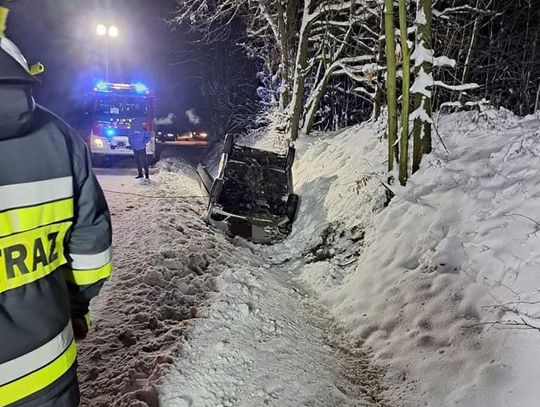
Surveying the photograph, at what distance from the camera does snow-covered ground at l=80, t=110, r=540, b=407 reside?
356 cm

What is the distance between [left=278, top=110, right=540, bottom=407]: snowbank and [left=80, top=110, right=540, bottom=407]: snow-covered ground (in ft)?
0.06

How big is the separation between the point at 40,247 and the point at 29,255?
0.19 feet

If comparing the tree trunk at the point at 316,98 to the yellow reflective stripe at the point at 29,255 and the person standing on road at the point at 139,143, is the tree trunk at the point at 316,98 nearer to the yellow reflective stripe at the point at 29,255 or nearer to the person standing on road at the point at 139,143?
the person standing on road at the point at 139,143

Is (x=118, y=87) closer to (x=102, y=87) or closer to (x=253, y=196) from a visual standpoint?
(x=102, y=87)

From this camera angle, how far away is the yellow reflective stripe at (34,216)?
1.46 meters

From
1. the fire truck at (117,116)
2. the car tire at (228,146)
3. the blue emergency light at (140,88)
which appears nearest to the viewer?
the car tire at (228,146)

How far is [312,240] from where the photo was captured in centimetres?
799

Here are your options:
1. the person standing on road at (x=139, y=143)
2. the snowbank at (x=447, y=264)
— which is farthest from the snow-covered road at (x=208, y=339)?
the person standing on road at (x=139, y=143)

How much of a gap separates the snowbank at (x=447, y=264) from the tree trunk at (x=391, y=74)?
580mm

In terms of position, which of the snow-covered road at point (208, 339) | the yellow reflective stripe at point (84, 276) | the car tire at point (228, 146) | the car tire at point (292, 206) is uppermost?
the yellow reflective stripe at point (84, 276)

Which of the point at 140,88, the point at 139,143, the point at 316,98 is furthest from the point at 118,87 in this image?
the point at 316,98

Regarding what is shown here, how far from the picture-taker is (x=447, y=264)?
4820mm

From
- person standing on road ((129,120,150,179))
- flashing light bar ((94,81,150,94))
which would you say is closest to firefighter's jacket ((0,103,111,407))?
person standing on road ((129,120,150,179))

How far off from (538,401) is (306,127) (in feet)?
39.5
